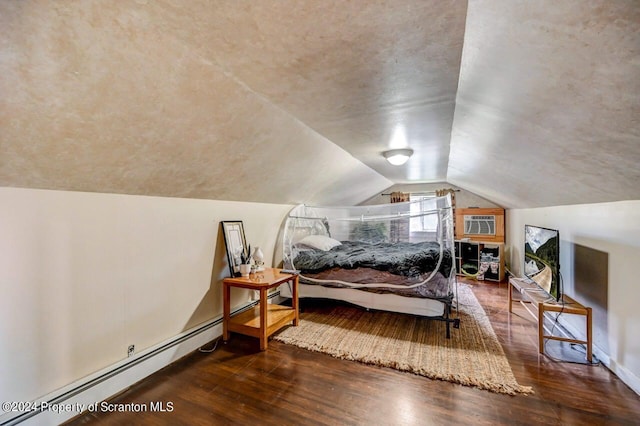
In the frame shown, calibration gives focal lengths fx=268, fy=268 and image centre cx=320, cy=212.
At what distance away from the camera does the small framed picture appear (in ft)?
9.82

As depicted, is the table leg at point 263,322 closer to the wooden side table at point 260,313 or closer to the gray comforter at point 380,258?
the wooden side table at point 260,313

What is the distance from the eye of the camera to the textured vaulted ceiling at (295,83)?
1.04 meters

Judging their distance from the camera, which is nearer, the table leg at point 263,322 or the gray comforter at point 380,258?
the table leg at point 263,322

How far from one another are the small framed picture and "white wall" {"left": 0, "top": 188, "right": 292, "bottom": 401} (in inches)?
9.7

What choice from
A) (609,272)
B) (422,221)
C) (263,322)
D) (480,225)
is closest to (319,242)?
(422,221)

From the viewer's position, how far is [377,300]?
3271mm

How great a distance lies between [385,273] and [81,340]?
2.79m

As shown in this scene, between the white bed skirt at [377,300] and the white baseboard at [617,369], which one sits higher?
the white bed skirt at [377,300]

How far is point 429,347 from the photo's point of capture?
266 cm

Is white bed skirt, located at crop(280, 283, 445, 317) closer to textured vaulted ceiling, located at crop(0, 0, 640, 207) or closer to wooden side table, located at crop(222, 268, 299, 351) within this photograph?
wooden side table, located at crop(222, 268, 299, 351)

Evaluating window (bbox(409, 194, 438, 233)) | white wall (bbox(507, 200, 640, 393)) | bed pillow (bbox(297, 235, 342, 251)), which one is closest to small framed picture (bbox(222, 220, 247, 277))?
bed pillow (bbox(297, 235, 342, 251))

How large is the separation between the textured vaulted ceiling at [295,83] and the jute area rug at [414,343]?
1671 millimetres

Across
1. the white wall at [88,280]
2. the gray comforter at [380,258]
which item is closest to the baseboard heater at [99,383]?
the white wall at [88,280]

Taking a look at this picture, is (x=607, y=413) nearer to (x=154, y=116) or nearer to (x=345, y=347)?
(x=345, y=347)
